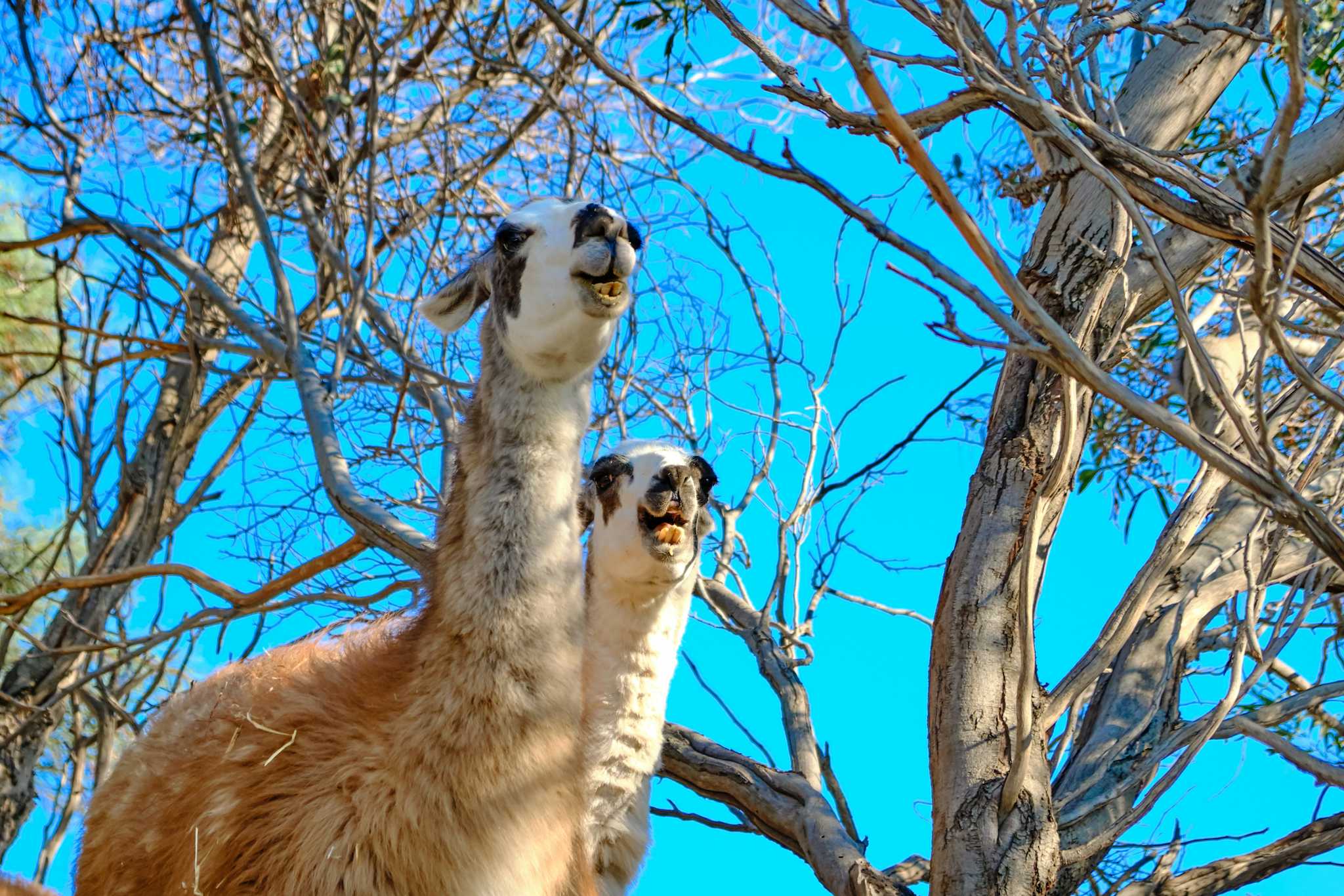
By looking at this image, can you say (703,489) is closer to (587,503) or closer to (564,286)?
(587,503)

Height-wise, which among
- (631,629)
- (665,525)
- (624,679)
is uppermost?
(665,525)

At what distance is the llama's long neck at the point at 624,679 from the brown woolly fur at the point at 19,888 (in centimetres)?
180

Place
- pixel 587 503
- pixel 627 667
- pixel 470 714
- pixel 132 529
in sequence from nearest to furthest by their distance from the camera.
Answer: pixel 470 714 → pixel 627 667 → pixel 587 503 → pixel 132 529

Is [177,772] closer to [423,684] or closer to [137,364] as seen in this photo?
[423,684]

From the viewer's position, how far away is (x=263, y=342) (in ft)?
18.4

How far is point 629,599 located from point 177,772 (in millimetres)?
1467

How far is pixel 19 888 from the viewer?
3918mm

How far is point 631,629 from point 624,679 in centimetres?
17

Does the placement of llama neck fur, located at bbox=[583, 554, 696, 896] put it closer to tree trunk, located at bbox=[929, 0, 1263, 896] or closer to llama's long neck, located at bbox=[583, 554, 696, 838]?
llama's long neck, located at bbox=[583, 554, 696, 838]

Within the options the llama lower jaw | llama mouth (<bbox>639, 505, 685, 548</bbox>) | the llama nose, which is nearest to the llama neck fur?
llama mouth (<bbox>639, 505, 685, 548</bbox>)

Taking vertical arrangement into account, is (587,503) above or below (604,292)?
above

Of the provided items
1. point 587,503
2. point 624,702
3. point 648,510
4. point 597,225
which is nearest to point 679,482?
point 648,510

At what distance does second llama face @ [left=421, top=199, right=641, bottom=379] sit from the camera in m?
3.37

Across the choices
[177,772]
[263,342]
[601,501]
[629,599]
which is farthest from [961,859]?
[263,342]
